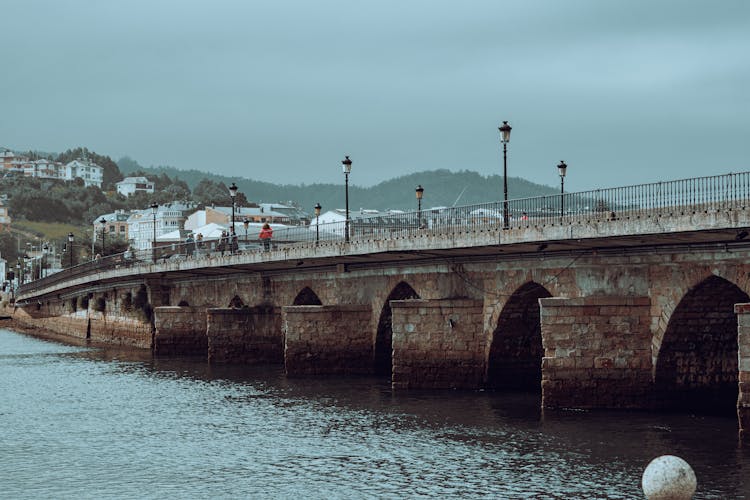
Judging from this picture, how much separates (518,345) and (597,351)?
20.9 feet

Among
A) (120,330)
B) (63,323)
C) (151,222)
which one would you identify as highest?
(151,222)

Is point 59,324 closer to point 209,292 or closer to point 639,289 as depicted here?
point 209,292

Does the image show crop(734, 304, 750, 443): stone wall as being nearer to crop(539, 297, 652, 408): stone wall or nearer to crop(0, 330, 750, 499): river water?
crop(0, 330, 750, 499): river water

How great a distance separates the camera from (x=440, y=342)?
34469mm

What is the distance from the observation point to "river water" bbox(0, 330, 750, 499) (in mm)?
21344

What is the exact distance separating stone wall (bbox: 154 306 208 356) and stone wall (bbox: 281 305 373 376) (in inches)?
589

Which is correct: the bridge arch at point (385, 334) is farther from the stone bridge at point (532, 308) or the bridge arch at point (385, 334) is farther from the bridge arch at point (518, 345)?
the bridge arch at point (518, 345)

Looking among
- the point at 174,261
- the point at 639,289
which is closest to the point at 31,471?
the point at 639,289

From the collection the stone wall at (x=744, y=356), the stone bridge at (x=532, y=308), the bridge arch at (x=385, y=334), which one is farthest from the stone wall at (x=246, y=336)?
the stone wall at (x=744, y=356)

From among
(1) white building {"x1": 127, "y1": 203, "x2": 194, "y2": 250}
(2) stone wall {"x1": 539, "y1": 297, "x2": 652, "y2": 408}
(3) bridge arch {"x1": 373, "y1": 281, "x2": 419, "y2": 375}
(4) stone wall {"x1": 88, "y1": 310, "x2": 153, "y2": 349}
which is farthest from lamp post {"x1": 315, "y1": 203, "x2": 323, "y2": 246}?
(1) white building {"x1": 127, "y1": 203, "x2": 194, "y2": 250}

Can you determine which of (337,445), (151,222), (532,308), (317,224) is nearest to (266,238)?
(317,224)

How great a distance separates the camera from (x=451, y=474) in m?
22.2

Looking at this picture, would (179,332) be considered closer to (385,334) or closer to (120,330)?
(120,330)

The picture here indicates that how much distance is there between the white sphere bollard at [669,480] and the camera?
1288cm
